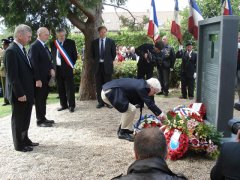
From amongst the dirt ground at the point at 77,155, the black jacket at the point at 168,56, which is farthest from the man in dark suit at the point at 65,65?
the black jacket at the point at 168,56

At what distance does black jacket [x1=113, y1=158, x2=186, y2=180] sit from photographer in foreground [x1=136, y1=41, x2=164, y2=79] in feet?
26.3

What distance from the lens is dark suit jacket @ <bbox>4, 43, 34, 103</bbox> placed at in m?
5.48

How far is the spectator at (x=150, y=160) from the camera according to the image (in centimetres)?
211

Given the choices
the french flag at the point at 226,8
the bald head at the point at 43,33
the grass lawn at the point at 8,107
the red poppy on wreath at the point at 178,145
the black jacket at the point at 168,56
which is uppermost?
the french flag at the point at 226,8

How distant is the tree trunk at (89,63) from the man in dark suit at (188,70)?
268cm

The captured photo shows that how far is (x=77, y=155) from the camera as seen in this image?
5680 mm

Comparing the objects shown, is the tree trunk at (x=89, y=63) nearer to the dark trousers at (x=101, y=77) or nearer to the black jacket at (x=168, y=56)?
the dark trousers at (x=101, y=77)

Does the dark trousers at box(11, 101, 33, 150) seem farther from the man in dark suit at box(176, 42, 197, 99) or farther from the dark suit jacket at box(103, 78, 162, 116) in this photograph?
the man in dark suit at box(176, 42, 197, 99)

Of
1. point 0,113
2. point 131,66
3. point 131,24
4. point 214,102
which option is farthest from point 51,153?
point 131,66

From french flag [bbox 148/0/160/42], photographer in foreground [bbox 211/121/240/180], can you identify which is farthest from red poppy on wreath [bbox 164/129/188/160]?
french flag [bbox 148/0/160/42]

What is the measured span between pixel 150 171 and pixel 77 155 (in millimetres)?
3706

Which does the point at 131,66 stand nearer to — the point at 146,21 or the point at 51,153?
the point at 146,21

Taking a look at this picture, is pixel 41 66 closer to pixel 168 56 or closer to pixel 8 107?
pixel 8 107

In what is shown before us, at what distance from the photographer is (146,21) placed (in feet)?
37.1
